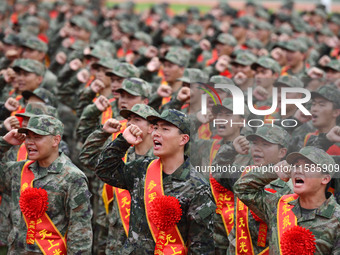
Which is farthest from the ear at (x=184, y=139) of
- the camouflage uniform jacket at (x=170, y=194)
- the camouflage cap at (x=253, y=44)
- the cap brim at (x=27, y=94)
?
the camouflage cap at (x=253, y=44)

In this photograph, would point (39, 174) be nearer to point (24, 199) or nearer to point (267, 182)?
point (24, 199)

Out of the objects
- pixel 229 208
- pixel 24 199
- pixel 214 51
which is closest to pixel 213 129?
pixel 229 208

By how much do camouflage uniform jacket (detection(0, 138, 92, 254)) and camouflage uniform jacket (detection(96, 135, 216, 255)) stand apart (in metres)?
0.36

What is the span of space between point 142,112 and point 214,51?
958cm

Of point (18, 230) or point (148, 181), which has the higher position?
point (148, 181)

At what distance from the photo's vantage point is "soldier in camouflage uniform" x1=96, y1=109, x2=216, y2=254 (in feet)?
21.4

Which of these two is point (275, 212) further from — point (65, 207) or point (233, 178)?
point (65, 207)

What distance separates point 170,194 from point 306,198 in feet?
4.49

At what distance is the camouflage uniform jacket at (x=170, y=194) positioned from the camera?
6.49 m

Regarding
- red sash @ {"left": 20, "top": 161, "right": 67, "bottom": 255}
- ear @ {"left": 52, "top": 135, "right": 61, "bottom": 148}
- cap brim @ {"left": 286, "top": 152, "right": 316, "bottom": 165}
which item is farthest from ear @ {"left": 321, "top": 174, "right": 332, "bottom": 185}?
ear @ {"left": 52, "top": 135, "right": 61, "bottom": 148}

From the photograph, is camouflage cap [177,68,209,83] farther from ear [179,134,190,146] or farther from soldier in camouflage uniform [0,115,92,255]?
Result: ear [179,134,190,146]

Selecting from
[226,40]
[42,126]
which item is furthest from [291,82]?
[226,40]

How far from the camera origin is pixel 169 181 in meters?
6.73

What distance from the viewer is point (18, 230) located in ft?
23.7
